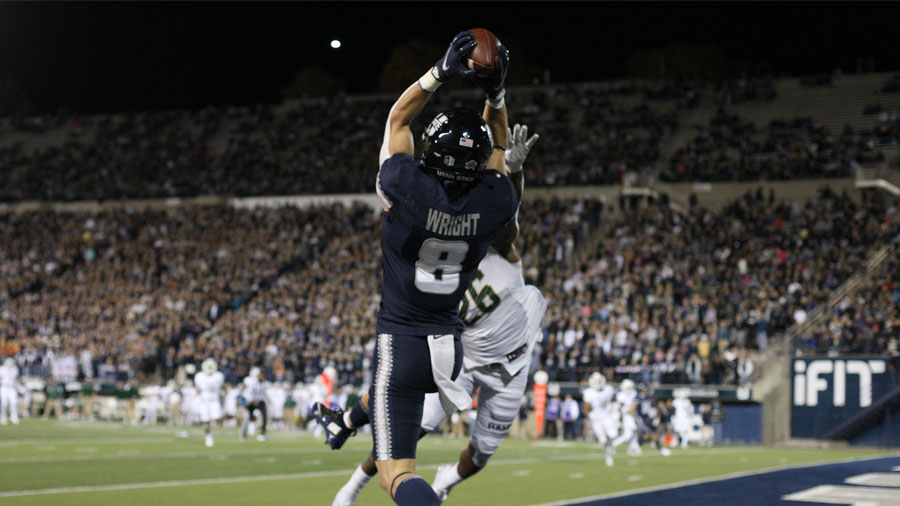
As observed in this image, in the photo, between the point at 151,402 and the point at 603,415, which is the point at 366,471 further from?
the point at 151,402

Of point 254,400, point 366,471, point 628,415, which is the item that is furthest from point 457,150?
point 254,400

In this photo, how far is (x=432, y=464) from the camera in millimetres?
15406

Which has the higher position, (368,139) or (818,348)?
(368,139)

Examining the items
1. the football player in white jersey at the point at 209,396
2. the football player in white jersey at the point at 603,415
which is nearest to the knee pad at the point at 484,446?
the football player in white jersey at the point at 603,415

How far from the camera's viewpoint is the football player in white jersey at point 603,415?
1798cm

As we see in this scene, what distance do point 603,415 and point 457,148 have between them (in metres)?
14.1

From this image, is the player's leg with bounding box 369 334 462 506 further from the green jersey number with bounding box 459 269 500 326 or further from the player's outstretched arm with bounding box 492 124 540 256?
the green jersey number with bounding box 459 269 500 326

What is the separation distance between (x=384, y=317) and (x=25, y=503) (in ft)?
18.9

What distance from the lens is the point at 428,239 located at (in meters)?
5.06

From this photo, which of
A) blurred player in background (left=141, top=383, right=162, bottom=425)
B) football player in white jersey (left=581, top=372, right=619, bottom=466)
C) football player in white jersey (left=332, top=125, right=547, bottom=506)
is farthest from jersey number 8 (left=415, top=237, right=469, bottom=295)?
blurred player in background (left=141, top=383, right=162, bottom=425)

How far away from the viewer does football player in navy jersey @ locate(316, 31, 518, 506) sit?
16.4 ft

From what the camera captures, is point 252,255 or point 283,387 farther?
point 252,255

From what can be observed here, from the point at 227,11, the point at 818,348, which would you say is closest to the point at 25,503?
the point at 818,348

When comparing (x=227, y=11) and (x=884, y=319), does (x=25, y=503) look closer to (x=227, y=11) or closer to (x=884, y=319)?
(x=884, y=319)
